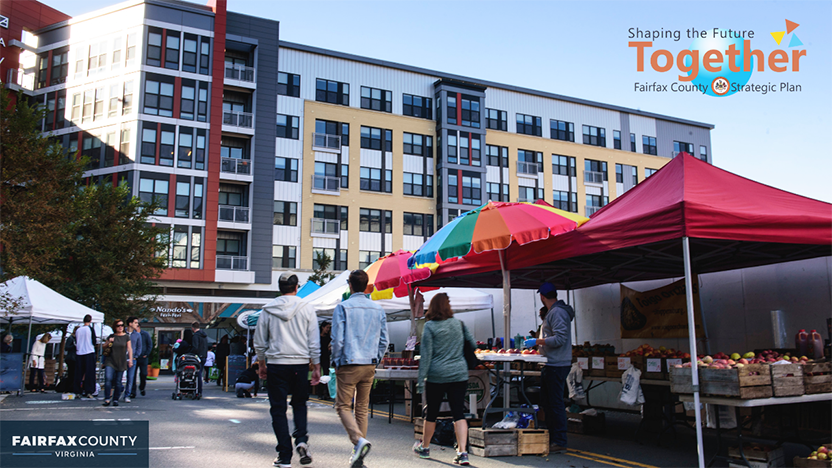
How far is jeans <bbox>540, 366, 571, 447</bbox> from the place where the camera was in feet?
27.0

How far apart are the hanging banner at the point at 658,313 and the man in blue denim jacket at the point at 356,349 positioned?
6313 mm

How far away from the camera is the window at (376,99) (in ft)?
150

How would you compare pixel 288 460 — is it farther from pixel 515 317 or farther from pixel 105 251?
pixel 105 251

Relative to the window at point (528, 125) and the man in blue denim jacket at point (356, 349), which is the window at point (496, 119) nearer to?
the window at point (528, 125)

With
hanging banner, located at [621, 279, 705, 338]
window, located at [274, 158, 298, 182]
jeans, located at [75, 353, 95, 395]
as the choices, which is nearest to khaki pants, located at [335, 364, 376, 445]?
hanging banner, located at [621, 279, 705, 338]

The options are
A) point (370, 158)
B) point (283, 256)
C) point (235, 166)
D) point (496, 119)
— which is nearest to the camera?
point (235, 166)

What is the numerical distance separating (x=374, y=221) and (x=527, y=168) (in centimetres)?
1323

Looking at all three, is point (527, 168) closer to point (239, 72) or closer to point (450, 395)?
point (239, 72)

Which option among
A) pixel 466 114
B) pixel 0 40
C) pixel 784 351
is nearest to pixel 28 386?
pixel 784 351

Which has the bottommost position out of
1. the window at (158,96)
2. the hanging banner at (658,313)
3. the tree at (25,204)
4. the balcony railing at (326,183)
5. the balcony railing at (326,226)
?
the hanging banner at (658,313)

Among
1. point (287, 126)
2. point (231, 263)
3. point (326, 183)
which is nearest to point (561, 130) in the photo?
point (326, 183)

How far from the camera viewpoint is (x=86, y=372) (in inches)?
627

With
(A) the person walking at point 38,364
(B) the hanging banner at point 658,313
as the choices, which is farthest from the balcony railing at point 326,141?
(B) the hanging banner at point 658,313

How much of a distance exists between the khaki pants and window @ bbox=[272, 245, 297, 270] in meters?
35.0
